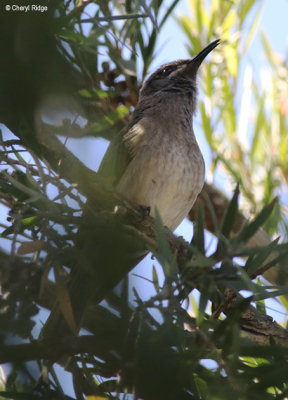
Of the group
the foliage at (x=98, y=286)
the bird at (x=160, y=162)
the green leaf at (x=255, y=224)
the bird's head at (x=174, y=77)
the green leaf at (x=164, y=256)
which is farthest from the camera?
the bird's head at (x=174, y=77)

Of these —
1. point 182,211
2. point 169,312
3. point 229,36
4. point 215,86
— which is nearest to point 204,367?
point 169,312

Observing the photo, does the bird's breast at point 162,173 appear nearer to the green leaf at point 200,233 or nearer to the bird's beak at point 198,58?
the bird's beak at point 198,58

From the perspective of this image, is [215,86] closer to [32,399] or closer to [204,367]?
[204,367]

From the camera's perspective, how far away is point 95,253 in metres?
1.21

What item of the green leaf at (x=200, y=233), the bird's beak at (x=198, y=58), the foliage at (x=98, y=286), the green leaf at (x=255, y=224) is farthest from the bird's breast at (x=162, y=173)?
the green leaf at (x=255, y=224)

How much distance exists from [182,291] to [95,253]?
959 mm

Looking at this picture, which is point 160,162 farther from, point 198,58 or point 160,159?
point 198,58

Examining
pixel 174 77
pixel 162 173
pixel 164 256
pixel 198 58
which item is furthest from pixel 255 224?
pixel 174 77

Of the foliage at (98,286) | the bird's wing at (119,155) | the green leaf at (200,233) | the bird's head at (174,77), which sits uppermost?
the bird's head at (174,77)

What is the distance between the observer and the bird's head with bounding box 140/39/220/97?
4.31 m

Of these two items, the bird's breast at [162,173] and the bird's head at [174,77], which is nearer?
the bird's breast at [162,173]

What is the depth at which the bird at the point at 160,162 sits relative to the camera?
3.40 m

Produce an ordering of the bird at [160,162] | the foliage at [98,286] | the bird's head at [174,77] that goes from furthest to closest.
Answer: the bird's head at [174,77] → the bird at [160,162] → the foliage at [98,286]

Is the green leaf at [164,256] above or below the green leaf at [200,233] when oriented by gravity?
below
